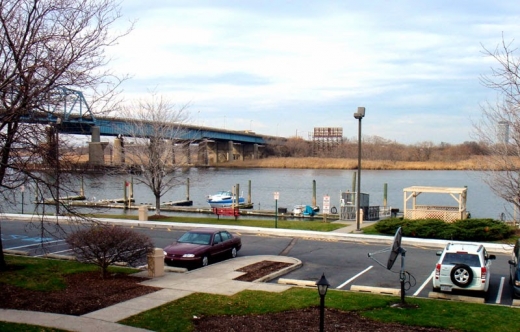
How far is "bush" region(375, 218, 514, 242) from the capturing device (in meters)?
25.8

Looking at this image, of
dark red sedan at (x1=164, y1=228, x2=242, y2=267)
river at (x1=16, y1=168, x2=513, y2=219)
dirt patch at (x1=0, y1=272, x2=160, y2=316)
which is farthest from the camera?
river at (x1=16, y1=168, x2=513, y2=219)

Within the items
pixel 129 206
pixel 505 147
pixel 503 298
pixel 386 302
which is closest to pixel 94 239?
pixel 386 302

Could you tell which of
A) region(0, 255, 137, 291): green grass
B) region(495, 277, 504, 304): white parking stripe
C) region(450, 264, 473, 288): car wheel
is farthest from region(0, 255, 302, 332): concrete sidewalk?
region(495, 277, 504, 304): white parking stripe

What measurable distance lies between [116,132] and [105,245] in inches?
1279

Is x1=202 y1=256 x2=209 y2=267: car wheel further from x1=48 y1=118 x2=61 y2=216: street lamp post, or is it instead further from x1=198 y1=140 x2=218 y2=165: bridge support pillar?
x1=198 y1=140 x2=218 y2=165: bridge support pillar

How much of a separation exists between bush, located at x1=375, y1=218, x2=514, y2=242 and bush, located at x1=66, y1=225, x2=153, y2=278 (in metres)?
15.8

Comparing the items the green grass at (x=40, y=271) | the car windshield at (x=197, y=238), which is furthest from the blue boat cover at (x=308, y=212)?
the green grass at (x=40, y=271)

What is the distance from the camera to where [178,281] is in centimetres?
1589

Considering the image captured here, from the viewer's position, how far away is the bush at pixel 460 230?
25844mm

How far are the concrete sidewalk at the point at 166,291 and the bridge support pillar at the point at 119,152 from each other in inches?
1067

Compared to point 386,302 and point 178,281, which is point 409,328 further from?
point 178,281

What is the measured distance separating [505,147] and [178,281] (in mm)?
14802

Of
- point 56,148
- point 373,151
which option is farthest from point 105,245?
point 373,151

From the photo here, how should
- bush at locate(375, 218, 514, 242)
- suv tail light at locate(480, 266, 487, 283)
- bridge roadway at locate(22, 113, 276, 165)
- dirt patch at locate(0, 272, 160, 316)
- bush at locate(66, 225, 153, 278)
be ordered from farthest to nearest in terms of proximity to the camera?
bridge roadway at locate(22, 113, 276, 165)
bush at locate(375, 218, 514, 242)
bush at locate(66, 225, 153, 278)
suv tail light at locate(480, 266, 487, 283)
dirt patch at locate(0, 272, 160, 316)
